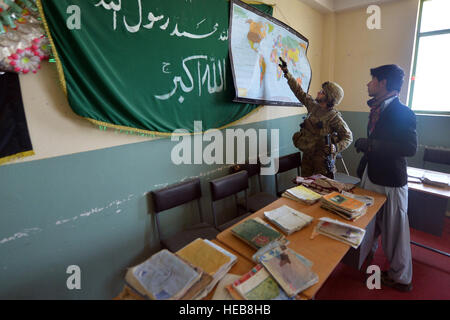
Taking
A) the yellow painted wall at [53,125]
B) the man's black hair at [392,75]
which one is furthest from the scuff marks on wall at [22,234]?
the man's black hair at [392,75]

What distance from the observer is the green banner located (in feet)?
4.33

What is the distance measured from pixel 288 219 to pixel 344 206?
39 cm

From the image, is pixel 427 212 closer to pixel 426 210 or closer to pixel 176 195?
pixel 426 210

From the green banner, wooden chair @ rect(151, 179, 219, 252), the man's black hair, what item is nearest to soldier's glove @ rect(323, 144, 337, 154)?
the man's black hair

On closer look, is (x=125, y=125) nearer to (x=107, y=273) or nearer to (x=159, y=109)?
(x=159, y=109)

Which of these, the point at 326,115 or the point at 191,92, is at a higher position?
the point at 191,92

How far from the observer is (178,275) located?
0.97 meters

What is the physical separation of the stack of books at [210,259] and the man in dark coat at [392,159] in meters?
1.40

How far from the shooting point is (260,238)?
1288 millimetres

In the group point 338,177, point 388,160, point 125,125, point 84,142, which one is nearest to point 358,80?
point 338,177

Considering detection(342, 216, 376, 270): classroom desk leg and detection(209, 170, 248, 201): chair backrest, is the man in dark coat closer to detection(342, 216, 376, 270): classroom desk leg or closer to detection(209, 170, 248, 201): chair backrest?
detection(342, 216, 376, 270): classroom desk leg

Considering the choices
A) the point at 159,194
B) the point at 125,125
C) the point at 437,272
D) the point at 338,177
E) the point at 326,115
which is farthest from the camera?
the point at 338,177

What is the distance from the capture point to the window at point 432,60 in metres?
2.89

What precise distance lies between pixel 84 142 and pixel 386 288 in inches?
102
